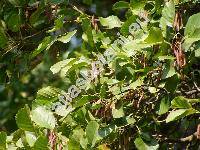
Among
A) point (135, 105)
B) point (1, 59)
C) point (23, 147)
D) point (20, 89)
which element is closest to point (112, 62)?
point (135, 105)

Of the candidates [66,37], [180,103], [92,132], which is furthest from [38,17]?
[180,103]

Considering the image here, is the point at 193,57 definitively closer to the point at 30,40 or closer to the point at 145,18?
the point at 145,18

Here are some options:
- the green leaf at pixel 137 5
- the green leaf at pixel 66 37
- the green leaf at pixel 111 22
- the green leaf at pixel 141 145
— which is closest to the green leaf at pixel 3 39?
the green leaf at pixel 66 37

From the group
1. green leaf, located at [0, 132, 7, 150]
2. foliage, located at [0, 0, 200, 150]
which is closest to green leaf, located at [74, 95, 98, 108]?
foliage, located at [0, 0, 200, 150]

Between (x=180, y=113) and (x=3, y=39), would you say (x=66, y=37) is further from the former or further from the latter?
(x=180, y=113)

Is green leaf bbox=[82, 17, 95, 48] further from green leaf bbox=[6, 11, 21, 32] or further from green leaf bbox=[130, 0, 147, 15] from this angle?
green leaf bbox=[6, 11, 21, 32]
